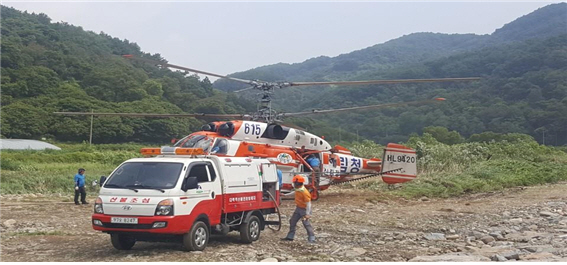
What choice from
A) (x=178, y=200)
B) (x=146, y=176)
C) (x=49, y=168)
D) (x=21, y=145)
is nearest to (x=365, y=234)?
(x=178, y=200)

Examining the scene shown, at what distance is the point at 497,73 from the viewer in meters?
87.6

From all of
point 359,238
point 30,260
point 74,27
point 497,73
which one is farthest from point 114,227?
point 74,27

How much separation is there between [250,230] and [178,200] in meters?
2.36

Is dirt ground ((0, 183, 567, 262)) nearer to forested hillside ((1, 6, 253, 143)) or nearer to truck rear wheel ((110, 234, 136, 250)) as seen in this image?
truck rear wheel ((110, 234, 136, 250))

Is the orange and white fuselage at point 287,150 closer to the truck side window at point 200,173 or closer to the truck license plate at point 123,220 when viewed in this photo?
the truck side window at point 200,173

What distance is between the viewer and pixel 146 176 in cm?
980

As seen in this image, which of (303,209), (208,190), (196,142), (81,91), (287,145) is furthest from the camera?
(81,91)

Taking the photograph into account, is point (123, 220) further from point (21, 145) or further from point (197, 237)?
point (21, 145)

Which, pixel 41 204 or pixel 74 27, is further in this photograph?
pixel 74 27

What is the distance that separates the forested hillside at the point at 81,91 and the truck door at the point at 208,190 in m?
40.4

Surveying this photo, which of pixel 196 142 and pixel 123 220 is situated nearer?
pixel 123 220

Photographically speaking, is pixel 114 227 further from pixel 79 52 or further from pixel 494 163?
pixel 79 52

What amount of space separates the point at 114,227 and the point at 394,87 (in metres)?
73.8

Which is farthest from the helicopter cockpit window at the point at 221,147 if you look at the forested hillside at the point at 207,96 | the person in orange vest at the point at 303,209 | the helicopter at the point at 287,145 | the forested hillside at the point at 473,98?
the forested hillside at the point at 473,98
